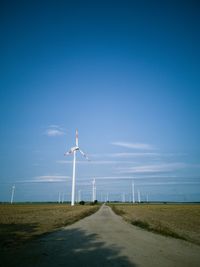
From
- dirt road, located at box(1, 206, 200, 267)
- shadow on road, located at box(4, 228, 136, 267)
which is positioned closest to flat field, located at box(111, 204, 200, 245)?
dirt road, located at box(1, 206, 200, 267)

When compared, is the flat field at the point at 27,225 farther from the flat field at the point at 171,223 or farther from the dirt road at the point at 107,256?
the flat field at the point at 171,223

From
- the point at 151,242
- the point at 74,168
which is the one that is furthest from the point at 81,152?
the point at 151,242

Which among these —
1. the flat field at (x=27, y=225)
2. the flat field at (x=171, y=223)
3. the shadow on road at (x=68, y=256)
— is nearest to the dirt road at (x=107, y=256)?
the shadow on road at (x=68, y=256)

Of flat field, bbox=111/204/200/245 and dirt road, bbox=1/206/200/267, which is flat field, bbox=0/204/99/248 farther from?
flat field, bbox=111/204/200/245

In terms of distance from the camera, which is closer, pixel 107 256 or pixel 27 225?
pixel 107 256

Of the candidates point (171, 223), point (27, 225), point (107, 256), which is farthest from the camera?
point (171, 223)

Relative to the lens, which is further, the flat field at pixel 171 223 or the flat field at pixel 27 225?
the flat field at pixel 171 223

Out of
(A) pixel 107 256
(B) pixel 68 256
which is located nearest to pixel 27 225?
(B) pixel 68 256

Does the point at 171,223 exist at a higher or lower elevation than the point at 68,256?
higher

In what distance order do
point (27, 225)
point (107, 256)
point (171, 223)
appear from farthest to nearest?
1. point (171, 223)
2. point (27, 225)
3. point (107, 256)

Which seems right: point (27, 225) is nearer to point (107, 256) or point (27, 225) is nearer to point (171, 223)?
point (171, 223)

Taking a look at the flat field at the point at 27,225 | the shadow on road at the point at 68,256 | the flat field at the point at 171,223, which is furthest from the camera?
the flat field at the point at 171,223

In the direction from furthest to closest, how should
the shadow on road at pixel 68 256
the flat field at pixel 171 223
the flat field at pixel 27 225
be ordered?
the flat field at pixel 171 223, the flat field at pixel 27 225, the shadow on road at pixel 68 256

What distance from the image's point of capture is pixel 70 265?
765cm
